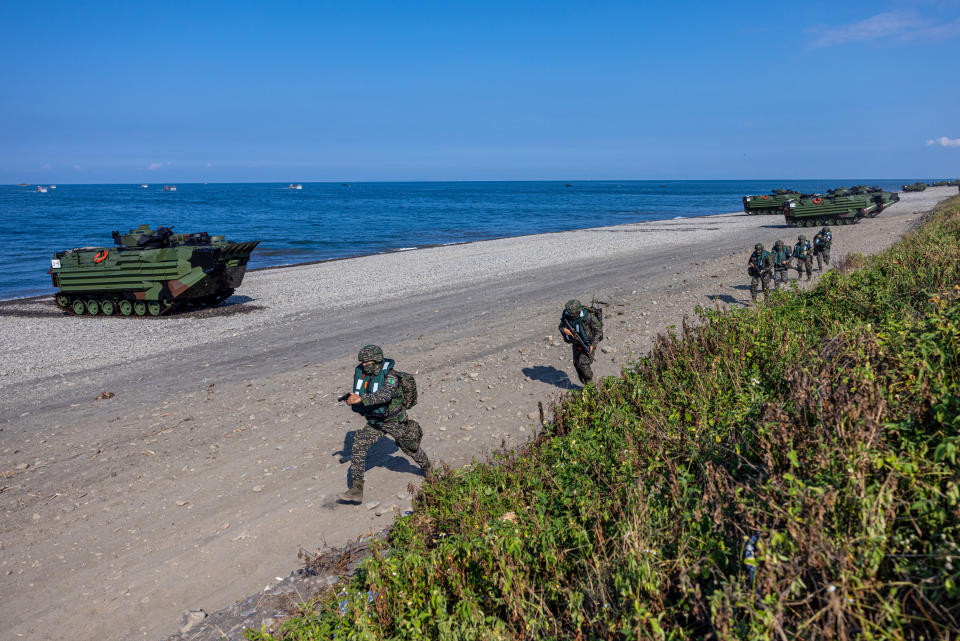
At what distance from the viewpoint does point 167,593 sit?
18.6 feet

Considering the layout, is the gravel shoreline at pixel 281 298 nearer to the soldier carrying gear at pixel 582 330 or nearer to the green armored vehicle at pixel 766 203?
the soldier carrying gear at pixel 582 330

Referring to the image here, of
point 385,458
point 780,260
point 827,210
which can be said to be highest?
point 827,210

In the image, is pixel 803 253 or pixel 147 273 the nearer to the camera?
pixel 803 253

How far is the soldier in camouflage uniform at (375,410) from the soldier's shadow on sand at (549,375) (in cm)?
417

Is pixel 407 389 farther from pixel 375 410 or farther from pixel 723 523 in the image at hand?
pixel 723 523

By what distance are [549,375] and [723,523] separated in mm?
7336

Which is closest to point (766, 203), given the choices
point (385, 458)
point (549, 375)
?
point (549, 375)

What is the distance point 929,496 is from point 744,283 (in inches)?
692

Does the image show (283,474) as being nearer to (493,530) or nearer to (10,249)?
(493,530)

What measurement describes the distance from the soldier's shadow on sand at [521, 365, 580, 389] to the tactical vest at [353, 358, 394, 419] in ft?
14.6

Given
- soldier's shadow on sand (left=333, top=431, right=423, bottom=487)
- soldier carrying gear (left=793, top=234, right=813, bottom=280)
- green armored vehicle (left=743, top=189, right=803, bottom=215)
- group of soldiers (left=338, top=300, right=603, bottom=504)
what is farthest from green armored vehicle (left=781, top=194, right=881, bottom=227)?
group of soldiers (left=338, top=300, right=603, bottom=504)

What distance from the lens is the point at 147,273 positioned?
763 inches

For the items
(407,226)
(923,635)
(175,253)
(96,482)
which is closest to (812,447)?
(923,635)

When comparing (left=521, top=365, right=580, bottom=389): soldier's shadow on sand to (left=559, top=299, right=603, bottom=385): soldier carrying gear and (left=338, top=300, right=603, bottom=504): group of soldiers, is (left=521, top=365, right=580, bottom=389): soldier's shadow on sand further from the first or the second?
(left=338, top=300, right=603, bottom=504): group of soldiers
